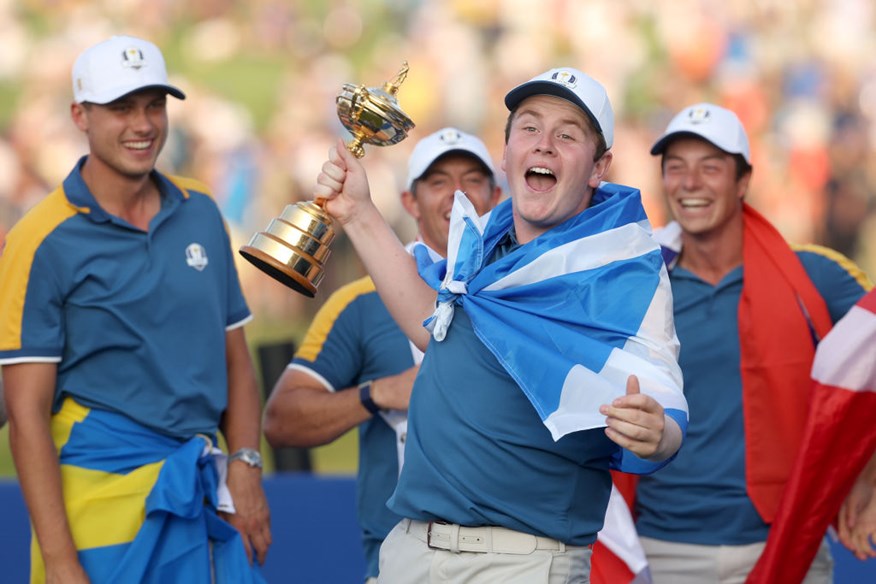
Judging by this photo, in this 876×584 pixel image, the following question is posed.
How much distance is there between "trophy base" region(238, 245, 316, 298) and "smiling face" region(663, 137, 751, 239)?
6.26 feet

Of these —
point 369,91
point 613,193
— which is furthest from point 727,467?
point 369,91

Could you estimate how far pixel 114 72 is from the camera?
4371 mm

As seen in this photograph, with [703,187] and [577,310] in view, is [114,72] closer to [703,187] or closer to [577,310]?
[577,310]

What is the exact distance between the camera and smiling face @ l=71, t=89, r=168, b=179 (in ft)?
14.4

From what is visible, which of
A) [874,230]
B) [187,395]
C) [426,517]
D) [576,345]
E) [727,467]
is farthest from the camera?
[874,230]

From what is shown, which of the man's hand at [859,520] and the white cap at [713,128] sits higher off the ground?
the white cap at [713,128]

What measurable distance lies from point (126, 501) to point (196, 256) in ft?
2.65

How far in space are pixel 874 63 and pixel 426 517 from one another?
11.2 meters

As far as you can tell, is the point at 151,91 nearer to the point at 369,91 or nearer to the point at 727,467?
the point at 369,91

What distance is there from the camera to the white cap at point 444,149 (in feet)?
16.3

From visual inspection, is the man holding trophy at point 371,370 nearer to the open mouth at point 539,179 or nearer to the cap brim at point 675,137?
the cap brim at point 675,137

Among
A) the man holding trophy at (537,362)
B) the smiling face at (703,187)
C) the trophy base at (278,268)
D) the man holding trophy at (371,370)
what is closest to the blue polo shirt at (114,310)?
the man holding trophy at (371,370)

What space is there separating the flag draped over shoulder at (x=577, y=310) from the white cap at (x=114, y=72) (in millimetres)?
1385

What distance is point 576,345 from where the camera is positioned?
3215 mm
